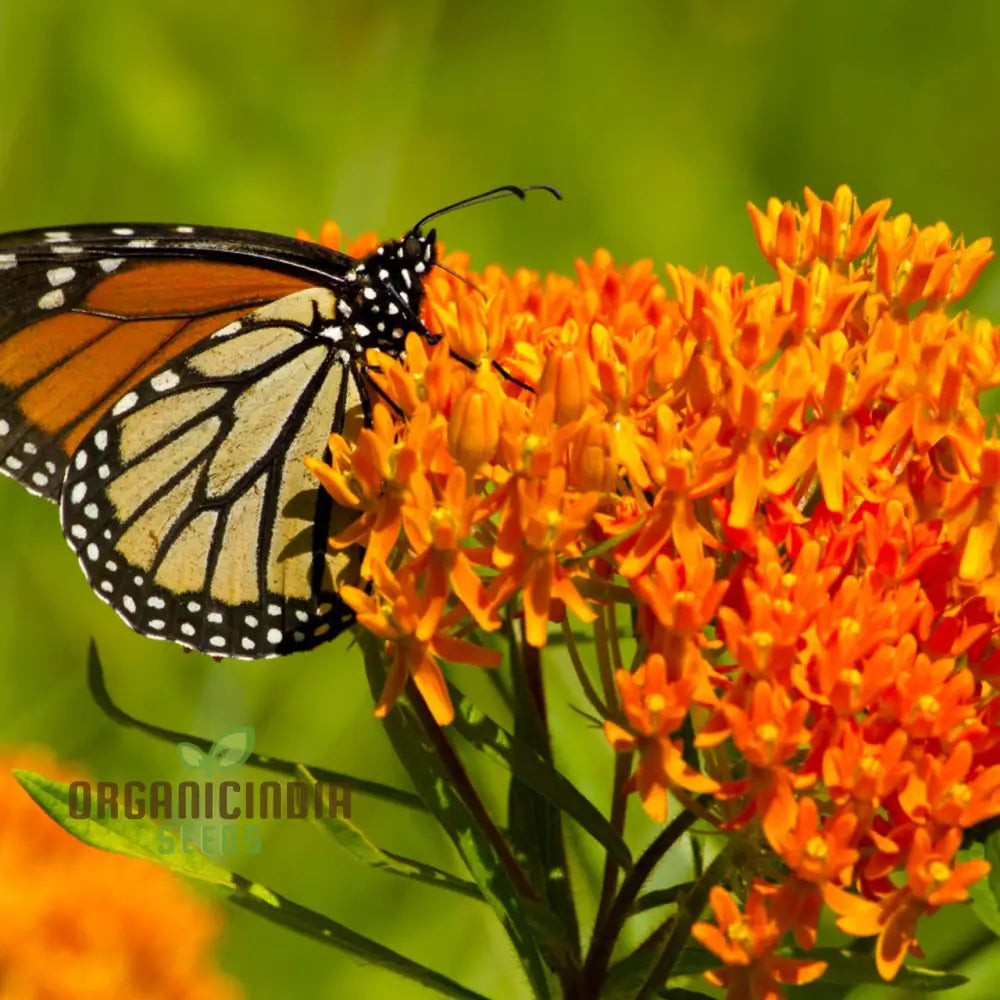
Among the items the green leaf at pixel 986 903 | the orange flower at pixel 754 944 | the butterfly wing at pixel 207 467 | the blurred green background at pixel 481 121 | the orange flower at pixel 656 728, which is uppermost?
the blurred green background at pixel 481 121

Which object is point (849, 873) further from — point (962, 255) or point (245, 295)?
point (245, 295)

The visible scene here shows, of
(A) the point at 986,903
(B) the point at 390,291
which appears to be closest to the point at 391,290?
(B) the point at 390,291

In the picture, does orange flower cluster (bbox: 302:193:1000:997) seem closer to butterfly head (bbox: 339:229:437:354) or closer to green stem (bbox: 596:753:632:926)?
green stem (bbox: 596:753:632:926)

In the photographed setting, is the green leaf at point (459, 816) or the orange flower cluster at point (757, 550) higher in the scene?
the orange flower cluster at point (757, 550)

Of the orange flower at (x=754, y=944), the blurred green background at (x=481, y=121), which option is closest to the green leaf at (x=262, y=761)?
the orange flower at (x=754, y=944)

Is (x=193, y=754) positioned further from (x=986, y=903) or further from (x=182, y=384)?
(x=986, y=903)

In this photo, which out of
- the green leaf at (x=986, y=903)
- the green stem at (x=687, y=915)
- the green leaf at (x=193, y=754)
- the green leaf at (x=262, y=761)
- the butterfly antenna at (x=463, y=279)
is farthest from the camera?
the butterfly antenna at (x=463, y=279)

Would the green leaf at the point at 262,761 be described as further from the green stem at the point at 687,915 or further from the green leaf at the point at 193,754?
the green stem at the point at 687,915
